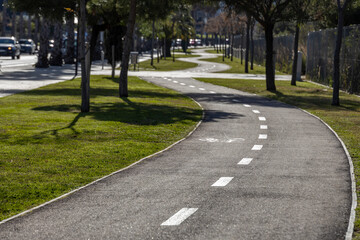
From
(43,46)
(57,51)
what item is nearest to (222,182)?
(43,46)

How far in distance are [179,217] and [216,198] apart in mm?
1140

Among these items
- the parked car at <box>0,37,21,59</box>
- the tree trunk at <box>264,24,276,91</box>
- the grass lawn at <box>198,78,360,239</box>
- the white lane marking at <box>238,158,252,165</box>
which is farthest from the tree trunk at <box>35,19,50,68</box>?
the white lane marking at <box>238,158,252,165</box>

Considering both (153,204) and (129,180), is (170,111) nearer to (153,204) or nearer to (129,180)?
(129,180)

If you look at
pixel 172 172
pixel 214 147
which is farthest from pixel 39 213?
pixel 214 147

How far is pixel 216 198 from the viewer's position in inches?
336

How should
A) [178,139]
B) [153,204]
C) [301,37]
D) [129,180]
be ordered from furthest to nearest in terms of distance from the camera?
1. [301,37]
2. [178,139]
3. [129,180]
4. [153,204]

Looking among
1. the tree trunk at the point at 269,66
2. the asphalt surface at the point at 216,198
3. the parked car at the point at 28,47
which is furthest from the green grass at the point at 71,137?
the parked car at the point at 28,47

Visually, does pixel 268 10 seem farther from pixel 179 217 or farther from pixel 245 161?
pixel 179 217

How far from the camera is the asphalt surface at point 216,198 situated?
6961 mm

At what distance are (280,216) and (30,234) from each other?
2638mm

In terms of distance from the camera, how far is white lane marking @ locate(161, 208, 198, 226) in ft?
23.7

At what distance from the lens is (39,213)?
7.68 metres

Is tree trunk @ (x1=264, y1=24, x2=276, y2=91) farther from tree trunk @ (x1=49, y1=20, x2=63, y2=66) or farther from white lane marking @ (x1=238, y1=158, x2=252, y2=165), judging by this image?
tree trunk @ (x1=49, y1=20, x2=63, y2=66)

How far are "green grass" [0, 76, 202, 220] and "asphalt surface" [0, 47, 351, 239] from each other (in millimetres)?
475
